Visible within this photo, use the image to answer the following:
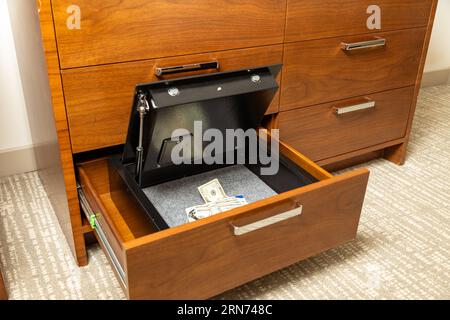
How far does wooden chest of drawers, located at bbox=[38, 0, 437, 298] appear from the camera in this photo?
829 mm

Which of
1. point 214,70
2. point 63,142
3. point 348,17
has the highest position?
point 348,17

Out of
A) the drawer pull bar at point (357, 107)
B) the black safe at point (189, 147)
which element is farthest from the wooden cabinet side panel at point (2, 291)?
the drawer pull bar at point (357, 107)

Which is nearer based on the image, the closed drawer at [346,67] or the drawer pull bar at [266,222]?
the drawer pull bar at [266,222]

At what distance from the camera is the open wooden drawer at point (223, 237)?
77 cm

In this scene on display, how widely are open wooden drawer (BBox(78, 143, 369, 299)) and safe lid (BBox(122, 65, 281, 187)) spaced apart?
114 mm

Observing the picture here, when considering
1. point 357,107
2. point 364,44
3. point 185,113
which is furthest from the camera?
point 357,107

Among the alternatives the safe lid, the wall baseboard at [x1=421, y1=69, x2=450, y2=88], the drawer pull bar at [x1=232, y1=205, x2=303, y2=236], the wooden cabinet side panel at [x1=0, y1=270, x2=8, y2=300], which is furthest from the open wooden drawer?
the wall baseboard at [x1=421, y1=69, x2=450, y2=88]

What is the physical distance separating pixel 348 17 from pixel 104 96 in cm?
72

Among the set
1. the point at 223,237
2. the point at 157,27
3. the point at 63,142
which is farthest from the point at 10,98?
the point at 223,237

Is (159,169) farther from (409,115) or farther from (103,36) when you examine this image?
(409,115)

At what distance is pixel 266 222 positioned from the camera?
33.9 inches

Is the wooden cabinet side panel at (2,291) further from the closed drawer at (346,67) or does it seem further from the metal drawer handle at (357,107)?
the metal drawer handle at (357,107)

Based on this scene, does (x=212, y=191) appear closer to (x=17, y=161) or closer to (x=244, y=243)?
(x=244, y=243)

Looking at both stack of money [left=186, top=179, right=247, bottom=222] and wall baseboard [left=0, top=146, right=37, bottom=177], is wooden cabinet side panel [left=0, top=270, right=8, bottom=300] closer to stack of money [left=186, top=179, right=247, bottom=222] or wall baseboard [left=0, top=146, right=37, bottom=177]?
stack of money [left=186, top=179, right=247, bottom=222]
